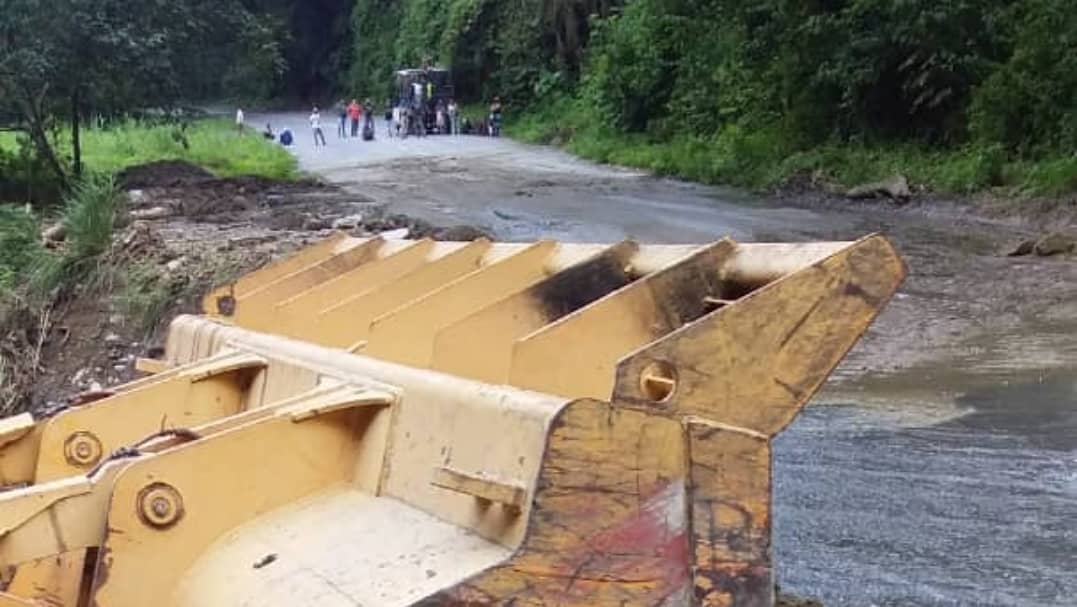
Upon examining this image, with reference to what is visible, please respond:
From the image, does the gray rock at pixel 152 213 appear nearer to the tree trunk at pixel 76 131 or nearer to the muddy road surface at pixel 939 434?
the muddy road surface at pixel 939 434

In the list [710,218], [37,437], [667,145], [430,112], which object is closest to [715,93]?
[667,145]

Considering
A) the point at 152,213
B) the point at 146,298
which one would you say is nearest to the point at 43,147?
the point at 152,213

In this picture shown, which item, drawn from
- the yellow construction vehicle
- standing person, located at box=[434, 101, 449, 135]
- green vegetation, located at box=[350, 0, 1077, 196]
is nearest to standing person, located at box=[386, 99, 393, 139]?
standing person, located at box=[434, 101, 449, 135]

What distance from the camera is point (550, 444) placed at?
303cm

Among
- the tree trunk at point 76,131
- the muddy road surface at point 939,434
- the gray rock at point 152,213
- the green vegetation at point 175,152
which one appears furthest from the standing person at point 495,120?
the gray rock at point 152,213

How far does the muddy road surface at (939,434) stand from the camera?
684 centimetres

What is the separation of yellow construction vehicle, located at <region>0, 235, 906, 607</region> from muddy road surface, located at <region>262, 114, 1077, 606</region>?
113 inches

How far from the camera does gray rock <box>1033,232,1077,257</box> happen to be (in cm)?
1630

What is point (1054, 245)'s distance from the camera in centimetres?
1641

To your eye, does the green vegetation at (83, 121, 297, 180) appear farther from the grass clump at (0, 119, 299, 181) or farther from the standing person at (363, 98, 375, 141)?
the standing person at (363, 98, 375, 141)

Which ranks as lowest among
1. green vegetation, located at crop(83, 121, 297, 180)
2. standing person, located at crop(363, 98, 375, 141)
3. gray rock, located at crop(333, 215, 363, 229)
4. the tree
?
standing person, located at crop(363, 98, 375, 141)

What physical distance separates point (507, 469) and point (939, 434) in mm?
6613

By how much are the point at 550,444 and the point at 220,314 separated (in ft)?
11.2

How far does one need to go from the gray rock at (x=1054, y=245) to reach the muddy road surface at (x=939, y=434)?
1.29ft
